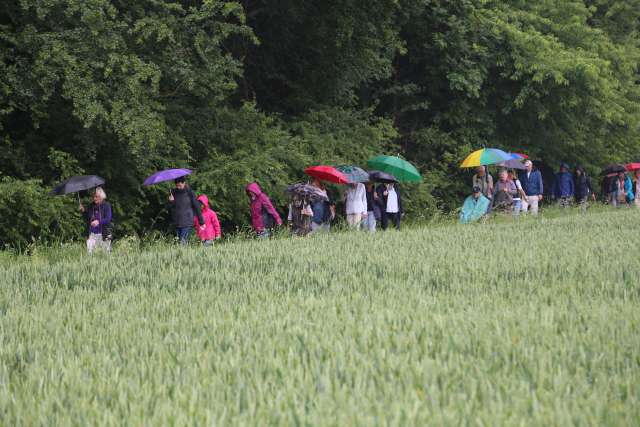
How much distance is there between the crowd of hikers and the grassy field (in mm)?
4500

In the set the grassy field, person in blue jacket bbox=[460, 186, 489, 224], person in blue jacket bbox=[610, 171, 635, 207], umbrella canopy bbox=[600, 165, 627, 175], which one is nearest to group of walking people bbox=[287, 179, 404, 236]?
person in blue jacket bbox=[460, 186, 489, 224]

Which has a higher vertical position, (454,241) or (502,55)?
(502,55)

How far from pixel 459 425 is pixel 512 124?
2943 cm

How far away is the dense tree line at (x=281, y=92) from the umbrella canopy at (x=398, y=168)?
73.4 inches

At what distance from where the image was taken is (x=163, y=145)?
17141 millimetres

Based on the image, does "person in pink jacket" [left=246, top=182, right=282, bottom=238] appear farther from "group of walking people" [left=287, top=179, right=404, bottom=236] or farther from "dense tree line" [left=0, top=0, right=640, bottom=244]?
"dense tree line" [left=0, top=0, right=640, bottom=244]

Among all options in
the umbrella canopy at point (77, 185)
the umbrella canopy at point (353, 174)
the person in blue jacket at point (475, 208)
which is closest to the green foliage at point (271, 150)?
the umbrella canopy at point (353, 174)

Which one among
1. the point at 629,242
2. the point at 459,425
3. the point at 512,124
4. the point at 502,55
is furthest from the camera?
the point at 512,124

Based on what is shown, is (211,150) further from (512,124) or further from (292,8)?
(512,124)

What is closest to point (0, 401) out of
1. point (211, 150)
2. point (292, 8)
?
point (211, 150)

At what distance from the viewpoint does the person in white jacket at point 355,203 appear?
687 inches

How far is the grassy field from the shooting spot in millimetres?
3488

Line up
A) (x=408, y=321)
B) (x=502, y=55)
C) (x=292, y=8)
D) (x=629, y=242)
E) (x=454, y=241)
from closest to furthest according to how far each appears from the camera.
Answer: (x=408, y=321), (x=629, y=242), (x=454, y=241), (x=292, y=8), (x=502, y=55)

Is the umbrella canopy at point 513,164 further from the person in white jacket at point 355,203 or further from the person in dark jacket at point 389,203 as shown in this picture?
the person in white jacket at point 355,203
